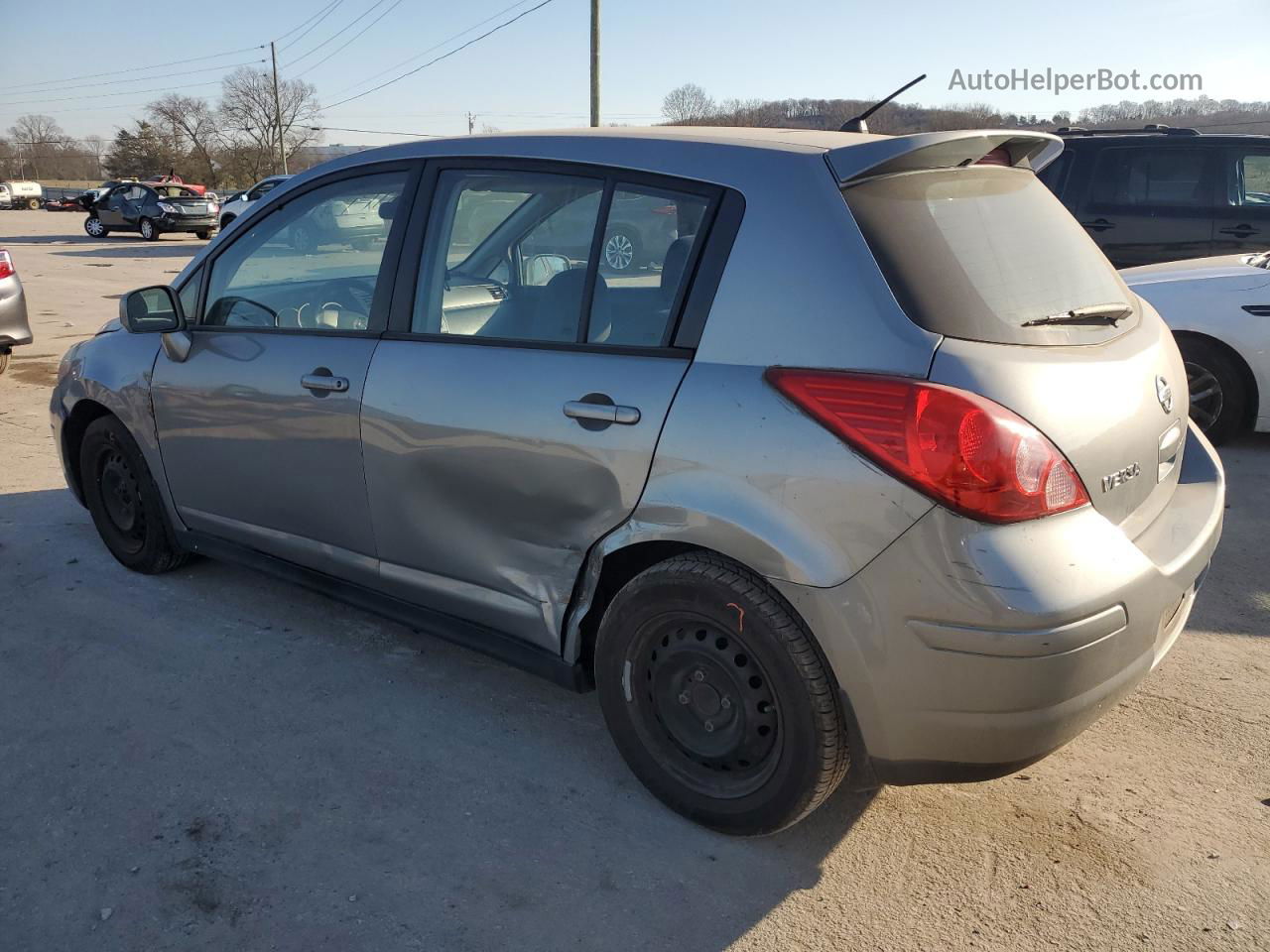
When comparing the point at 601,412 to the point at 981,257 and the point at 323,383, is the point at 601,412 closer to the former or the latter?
the point at 981,257

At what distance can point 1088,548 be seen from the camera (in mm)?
2262

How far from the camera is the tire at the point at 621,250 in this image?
9.11 feet

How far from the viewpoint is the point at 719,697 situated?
2631 mm

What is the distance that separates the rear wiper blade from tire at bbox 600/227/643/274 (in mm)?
1018

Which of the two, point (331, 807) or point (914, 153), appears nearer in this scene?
point (914, 153)

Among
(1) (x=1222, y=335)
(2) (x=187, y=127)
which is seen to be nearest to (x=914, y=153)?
(1) (x=1222, y=335)

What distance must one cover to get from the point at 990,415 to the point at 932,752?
786mm

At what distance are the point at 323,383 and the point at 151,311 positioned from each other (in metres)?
1.13

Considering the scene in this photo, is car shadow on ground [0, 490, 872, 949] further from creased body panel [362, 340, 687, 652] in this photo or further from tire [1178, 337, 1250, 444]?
tire [1178, 337, 1250, 444]

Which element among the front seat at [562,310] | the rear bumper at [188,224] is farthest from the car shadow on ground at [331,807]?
the rear bumper at [188,224]

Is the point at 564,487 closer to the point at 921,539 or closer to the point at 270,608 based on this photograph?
the point at 921,539

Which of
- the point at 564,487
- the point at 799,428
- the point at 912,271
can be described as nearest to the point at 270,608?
the point at 564,487

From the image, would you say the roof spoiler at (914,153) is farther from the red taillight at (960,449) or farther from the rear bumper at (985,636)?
the rear bumper at (985,636)

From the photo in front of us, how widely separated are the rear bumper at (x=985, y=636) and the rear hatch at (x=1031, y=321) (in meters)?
0.21
